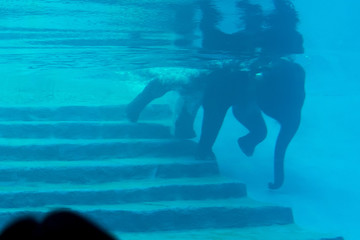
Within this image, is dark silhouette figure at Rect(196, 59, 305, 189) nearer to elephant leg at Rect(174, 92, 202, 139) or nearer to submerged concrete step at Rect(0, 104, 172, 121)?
elephant leg at Rect(174, 92, 202, 139)

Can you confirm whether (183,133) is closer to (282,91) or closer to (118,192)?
(282,91)

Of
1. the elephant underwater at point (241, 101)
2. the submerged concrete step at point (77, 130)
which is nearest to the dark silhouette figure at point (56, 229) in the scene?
the elephant underwater at point (241, 101)

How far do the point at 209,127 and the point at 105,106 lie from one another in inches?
125

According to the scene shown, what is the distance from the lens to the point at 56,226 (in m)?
0.91

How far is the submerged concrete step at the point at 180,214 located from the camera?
8883 mm

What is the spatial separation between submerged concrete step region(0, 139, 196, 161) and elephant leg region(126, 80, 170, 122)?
46.6 inches

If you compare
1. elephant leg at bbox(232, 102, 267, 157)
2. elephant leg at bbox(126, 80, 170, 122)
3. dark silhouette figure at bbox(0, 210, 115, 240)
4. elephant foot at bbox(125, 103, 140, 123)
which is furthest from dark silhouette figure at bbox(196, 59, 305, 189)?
dark silhouette figure at bbox(0, 210, 115, 240)

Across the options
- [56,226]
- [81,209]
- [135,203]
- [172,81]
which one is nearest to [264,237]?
[135,203]

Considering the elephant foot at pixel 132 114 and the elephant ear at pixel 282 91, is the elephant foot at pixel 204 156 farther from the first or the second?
the elephant foot at pixel 132 114

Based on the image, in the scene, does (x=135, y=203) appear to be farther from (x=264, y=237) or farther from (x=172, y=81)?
(x=172, y=81)

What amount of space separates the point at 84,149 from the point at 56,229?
1055cm

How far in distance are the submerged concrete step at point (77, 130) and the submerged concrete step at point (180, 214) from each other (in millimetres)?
3193

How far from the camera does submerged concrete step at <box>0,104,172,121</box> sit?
12.9 meters

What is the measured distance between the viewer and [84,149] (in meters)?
11.2
